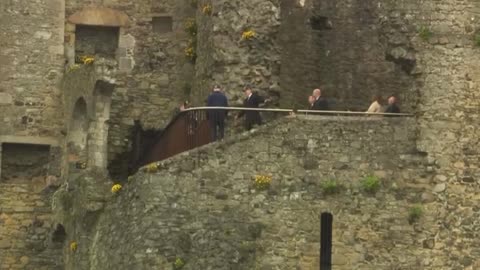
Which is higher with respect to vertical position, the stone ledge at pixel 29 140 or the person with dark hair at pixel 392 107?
the person with dark hair at pixel 392 107

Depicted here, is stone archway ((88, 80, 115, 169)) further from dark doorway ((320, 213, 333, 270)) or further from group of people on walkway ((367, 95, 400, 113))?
dark doorway ((320, 213, 333, 270))

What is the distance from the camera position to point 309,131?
102ft

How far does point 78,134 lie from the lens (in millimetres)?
36531

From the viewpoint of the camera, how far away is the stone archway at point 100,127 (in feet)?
115

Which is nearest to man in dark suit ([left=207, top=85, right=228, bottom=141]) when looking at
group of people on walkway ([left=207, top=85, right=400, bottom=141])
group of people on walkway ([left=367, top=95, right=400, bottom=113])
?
group of people on walkway ([left=207, top=85, right=400, bottom=141])

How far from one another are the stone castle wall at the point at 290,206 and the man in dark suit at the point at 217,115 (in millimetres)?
1135

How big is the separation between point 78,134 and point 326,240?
7.65 metres

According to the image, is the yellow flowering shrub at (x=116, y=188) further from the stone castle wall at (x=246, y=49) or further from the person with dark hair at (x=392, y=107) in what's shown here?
the person with dark hair at (x=392, y=107)

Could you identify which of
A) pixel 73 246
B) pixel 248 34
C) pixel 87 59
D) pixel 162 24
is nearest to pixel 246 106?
pixel 248 34

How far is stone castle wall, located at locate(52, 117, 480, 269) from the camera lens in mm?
30344

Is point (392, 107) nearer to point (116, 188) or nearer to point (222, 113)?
point (222, 113)

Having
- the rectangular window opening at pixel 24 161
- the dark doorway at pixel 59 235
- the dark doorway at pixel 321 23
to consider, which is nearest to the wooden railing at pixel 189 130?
the dark doorway at pixel 59 235

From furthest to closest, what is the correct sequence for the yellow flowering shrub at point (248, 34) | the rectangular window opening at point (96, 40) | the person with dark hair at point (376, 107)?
the rectangular window opening at point (96, 40)
the yellow flowering shrub at point (248, 34)
the person with dark hair at point (376, 107)

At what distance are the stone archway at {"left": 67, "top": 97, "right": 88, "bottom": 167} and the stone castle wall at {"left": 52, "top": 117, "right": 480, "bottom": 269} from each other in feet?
16.9
